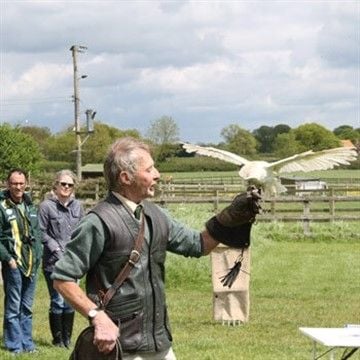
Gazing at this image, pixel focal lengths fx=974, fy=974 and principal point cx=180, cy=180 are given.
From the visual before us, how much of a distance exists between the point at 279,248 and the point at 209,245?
723 inches

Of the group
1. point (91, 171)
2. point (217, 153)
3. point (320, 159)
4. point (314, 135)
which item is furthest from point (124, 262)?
point (91, 171)

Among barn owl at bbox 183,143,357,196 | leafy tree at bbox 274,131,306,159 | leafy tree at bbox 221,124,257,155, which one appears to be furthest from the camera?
leafy tree at bbox 221,124,257,155

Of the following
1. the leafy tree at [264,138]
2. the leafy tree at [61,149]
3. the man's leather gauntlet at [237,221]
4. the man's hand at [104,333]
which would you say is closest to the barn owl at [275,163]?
the man's leather gauntlet at [237,221]

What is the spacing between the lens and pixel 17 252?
953 cm

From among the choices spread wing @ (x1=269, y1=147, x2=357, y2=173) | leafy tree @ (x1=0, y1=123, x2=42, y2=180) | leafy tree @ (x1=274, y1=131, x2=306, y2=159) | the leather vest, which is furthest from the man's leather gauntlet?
leafy tree @ (x1=0, y1=123, x2=42, y2=180)

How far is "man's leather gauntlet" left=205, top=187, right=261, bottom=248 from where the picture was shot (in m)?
4.77

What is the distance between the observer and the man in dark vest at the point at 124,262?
14.5 feet

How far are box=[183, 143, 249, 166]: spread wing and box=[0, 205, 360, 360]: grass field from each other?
7.78ft

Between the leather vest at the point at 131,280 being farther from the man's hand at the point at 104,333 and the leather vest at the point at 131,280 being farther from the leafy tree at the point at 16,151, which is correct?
the leafy tree at the point at 16,151

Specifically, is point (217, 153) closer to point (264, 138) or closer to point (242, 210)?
point (242, 210)

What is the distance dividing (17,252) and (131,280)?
205 inches

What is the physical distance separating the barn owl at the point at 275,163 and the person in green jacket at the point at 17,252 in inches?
101

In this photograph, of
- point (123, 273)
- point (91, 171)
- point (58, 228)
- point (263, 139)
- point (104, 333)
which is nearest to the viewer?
point (104, 333)

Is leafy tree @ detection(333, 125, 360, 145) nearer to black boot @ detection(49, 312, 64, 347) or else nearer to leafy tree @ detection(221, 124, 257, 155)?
leafy tree @ detection(221, 124, 257, 155)
